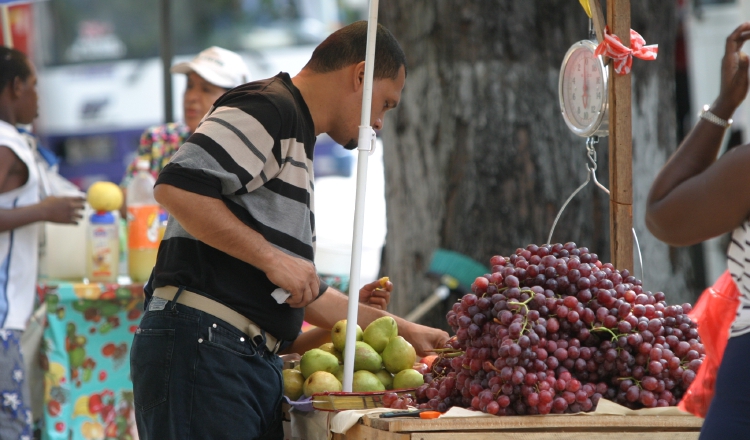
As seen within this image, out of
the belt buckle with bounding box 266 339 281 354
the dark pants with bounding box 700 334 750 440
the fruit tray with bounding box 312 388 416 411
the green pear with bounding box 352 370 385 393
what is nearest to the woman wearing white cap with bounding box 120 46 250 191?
the belt buckle with bounding box 266 339 281 354

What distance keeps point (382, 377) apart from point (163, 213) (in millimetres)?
2189

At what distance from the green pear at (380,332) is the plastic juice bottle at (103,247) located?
6.66ft

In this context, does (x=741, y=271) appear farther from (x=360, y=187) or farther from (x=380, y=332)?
(x=380, y=332)

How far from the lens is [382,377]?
2.22 m

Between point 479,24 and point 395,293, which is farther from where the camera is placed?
point 395,293

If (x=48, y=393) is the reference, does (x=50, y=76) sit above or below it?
above

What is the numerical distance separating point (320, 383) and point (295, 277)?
32 centimetres

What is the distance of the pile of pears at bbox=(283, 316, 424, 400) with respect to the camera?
2.13 metres

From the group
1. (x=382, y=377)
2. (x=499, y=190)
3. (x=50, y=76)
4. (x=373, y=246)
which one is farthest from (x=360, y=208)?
(x=50, y=76)

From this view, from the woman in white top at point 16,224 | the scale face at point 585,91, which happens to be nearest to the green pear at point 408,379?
the scale face at point 585,91

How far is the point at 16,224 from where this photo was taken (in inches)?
136

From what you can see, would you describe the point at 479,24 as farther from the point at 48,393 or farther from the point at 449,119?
the point at 48,393

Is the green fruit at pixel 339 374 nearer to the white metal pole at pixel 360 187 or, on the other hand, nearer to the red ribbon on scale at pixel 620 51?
the white metal pole at pixel 360 187

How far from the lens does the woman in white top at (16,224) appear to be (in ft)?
11.0
